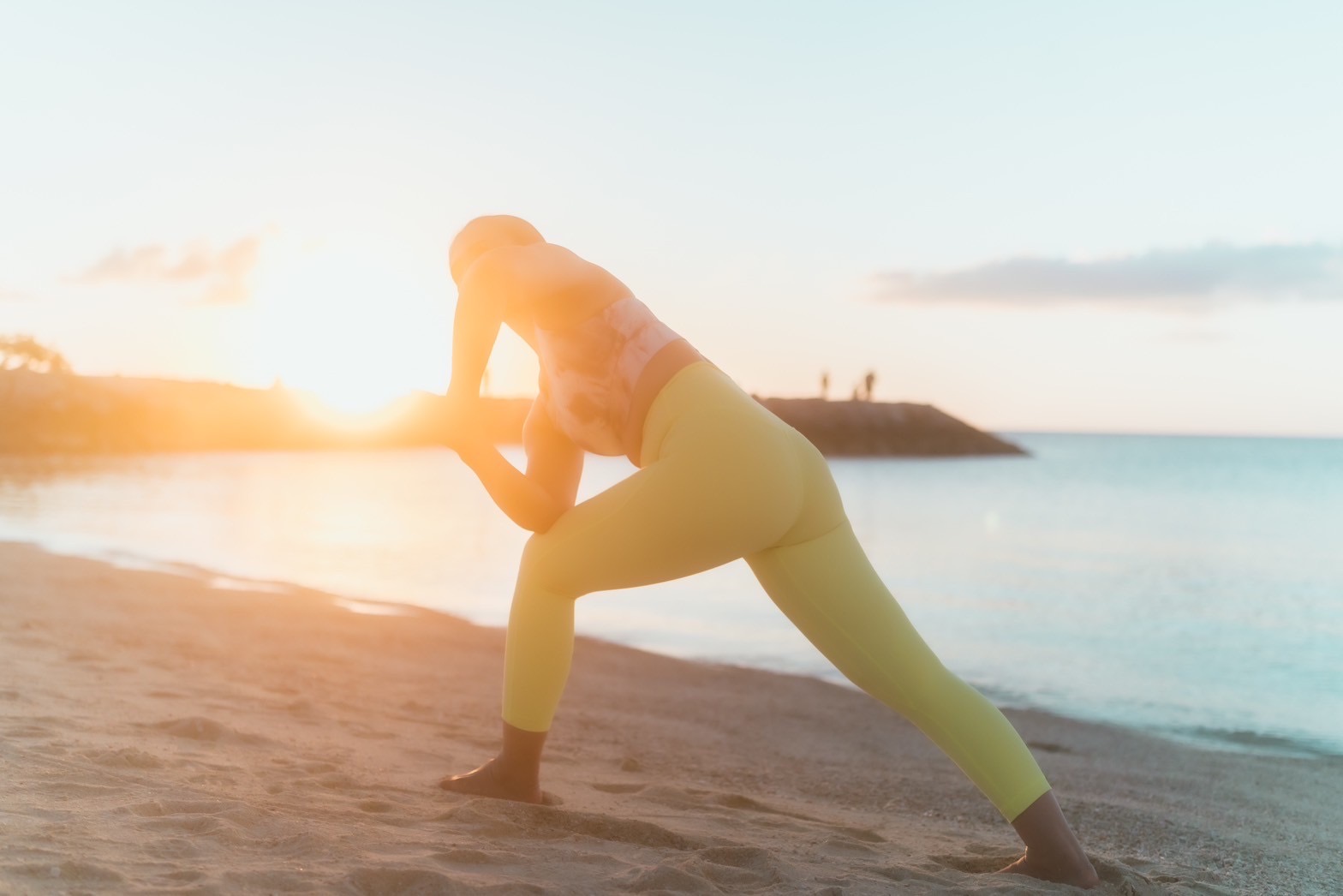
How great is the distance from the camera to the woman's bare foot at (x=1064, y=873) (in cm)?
279

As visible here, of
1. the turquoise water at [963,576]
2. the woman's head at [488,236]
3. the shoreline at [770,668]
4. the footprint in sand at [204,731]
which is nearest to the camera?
the woman's head at [488,236]

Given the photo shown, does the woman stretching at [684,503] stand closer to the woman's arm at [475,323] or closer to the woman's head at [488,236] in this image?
the woman's arm at [475,323]

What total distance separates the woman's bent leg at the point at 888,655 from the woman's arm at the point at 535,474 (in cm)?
59

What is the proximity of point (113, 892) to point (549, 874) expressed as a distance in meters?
0.92

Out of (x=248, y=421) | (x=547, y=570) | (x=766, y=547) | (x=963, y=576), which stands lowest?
(x=963, y=576)

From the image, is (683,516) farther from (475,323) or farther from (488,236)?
(488,236)

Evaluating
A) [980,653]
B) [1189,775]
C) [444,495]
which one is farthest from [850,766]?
[444,495]

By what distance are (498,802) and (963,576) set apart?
12.9 meters

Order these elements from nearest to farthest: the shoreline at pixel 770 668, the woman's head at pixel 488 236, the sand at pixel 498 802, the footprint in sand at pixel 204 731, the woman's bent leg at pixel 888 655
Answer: the sand at pixel 498 802
the woman's bent leg at pixel 888 655
the woman's head at pixel 488 236
the footprint in sand at pixel 204 731
the shoreline at pixel 770 668

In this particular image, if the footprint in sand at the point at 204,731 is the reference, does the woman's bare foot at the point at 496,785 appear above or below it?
above

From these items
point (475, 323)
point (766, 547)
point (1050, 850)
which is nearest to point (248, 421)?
point (475, 323)

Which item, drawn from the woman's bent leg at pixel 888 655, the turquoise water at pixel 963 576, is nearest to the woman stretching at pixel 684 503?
the woman's bent leg at pixel 888 655

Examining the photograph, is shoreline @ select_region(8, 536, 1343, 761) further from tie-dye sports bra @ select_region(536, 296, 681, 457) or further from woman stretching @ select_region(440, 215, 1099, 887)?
tie-dye sports bra @ select_region(536, 296, 681, 457)

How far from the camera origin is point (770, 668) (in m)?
7.98
